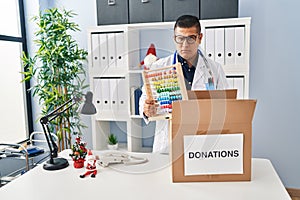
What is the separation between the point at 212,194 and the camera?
3.56 feet

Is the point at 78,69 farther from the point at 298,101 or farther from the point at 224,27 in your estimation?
the point at 298,101

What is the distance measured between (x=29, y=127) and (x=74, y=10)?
4.56ft

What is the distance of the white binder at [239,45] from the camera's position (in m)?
2.23

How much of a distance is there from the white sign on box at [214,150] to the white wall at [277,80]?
1587 millimetres

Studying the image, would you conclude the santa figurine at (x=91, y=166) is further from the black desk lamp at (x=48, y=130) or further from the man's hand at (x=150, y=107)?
the man's hand at (x=150, y=107)

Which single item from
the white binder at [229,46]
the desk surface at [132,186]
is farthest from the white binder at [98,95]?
the desk surface at [132,186]

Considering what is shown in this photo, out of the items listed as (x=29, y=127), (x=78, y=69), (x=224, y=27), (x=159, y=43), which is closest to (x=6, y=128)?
(x=29, y=127)

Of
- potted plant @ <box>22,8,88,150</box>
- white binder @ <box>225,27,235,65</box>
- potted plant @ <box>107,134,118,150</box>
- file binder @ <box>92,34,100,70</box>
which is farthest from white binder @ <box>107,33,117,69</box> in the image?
white binder @ <box>225,27,235,65</box>

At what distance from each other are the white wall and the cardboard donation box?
1577 mm

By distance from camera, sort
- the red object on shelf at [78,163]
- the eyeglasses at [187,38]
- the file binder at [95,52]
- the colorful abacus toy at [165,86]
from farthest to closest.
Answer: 1. the file binder at [95,52]
2. the eyeglasses at [187,38]
3. the red object on shelf at [78,163]
4. the colorful abacus toy at [165,86]

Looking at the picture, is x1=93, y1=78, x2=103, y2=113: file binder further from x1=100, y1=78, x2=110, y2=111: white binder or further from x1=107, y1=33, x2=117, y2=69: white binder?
x1=107, y1=33, x2=117, y2=69: white binder

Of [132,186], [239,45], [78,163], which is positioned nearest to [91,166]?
[78,163]

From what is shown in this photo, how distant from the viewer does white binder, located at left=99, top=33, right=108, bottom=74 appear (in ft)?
8.39

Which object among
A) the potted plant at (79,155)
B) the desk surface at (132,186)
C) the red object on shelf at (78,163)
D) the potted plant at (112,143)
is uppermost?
the potted plant at (79,155)
